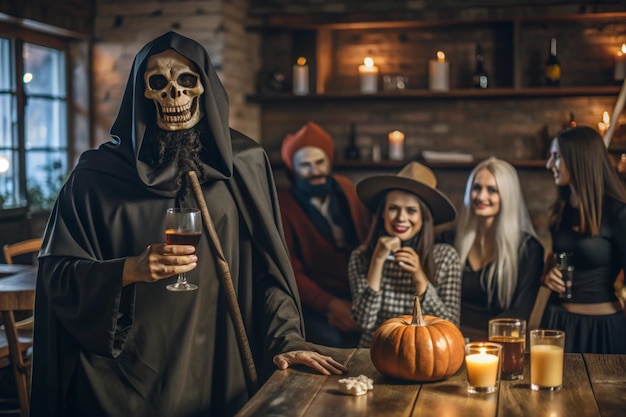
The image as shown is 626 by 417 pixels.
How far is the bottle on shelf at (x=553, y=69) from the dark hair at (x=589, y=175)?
204 cm

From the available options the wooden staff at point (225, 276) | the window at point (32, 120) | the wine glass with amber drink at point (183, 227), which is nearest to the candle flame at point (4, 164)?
the window at point (32, 120)

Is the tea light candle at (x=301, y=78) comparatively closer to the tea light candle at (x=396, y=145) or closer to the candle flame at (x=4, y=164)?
the tea light candle at (x=396, y=145)

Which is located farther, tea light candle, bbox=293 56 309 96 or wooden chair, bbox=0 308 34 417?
tea light candle, bbox=293 56 309 96

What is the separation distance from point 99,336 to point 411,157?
4132mm

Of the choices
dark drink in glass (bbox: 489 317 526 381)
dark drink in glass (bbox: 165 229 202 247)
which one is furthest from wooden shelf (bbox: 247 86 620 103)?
dark drink in glass (bbox: 165 229 202 247)

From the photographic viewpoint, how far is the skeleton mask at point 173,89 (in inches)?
105

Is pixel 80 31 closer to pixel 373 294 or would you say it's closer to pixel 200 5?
pixel 200 5

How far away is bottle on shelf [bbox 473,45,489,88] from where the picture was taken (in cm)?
616

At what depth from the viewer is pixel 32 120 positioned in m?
5.77

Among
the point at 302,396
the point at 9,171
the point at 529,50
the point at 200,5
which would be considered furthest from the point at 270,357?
the point at 529,50

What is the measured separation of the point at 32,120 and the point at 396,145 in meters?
2.34

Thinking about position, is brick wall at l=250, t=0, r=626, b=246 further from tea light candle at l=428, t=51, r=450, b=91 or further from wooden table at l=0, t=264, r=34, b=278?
Answer: wooden table at l=0, t=264, r=34, b=278

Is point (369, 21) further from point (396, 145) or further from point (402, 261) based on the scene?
point (402, 261)

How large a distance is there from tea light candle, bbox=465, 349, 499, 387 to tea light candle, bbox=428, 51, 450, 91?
162 inches
